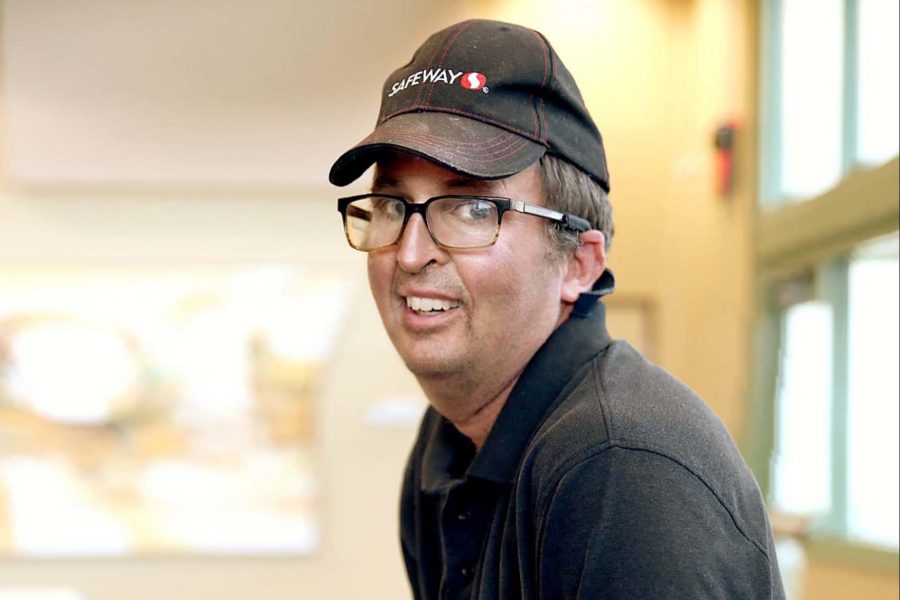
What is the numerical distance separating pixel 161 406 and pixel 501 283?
4551 millimetres

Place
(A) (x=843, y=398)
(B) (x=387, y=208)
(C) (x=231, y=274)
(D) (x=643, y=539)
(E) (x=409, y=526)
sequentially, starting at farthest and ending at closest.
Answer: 1. (C) (x=231, y=274)
2. (A) (x=843, y=398)
3. (E) (x=409, y=526)
4. (B) (x=387, y=208)
5. (D) (x=643, y=539)

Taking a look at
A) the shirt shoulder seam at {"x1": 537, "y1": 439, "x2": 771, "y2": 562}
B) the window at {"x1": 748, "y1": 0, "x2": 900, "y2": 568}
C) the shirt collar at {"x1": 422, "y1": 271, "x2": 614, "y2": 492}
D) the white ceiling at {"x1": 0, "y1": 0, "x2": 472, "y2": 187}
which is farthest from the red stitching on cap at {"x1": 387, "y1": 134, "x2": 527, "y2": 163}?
the white ceiling at {"x1": 0, "y1": 0, "x2": 472, "y2": 187}

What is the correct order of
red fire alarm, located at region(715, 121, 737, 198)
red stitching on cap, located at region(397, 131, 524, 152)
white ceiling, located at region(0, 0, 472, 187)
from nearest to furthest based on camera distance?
red stitching on cap, located at region(397, 131, 524, 152) < red fire alarm, located at region(715, 121, 737, 198) < white ceiling, located at region(0, 0, 472, 187)

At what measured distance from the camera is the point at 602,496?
1.08 metres

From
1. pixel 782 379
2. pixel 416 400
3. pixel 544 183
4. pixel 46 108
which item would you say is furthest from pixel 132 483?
pixel 544 183

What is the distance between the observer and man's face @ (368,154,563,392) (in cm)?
135

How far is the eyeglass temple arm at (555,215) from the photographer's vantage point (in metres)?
1.36

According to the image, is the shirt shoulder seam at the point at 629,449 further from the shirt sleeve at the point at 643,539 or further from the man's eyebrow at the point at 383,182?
the man's eyebrow at the point at 383,182

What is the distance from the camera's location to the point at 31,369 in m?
5.64

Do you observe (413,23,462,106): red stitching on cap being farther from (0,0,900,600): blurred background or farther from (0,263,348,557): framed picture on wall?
(0,263,348,557): framed picture on wall

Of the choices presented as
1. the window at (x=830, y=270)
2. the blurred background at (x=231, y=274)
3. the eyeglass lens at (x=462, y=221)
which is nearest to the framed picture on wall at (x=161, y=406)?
the blurred background at (x=231, y=274)

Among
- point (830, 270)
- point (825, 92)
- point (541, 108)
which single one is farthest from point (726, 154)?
point (541, 108)

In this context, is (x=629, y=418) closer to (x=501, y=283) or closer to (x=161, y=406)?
→ (x=501, y=283)

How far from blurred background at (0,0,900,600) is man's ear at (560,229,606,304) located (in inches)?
141
